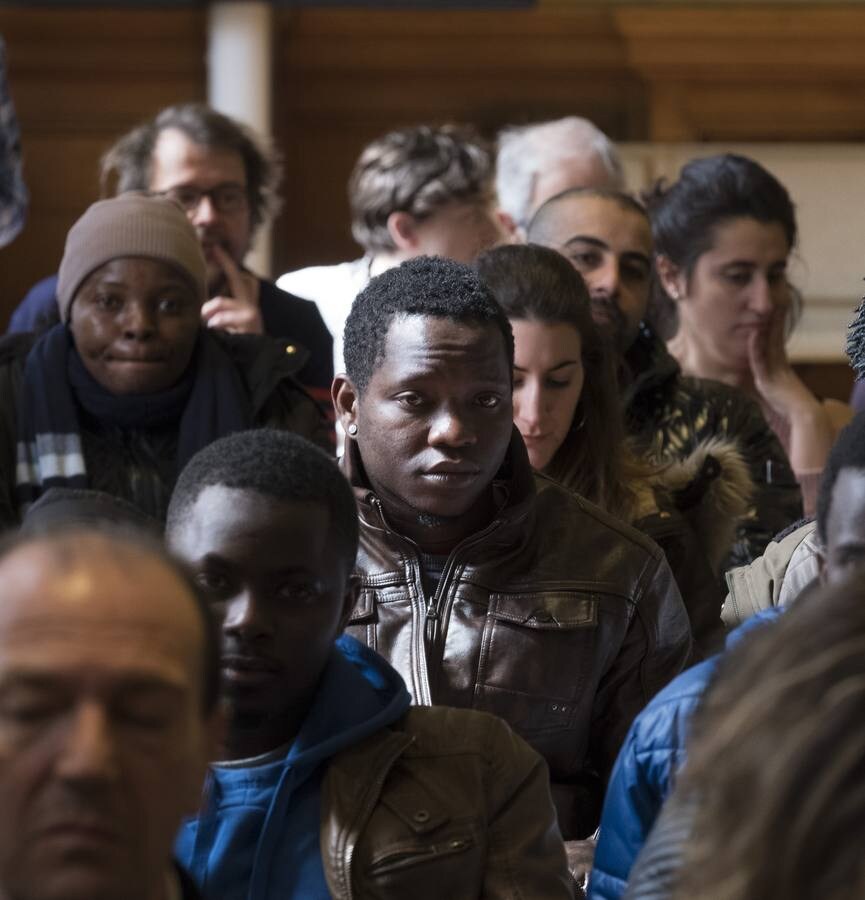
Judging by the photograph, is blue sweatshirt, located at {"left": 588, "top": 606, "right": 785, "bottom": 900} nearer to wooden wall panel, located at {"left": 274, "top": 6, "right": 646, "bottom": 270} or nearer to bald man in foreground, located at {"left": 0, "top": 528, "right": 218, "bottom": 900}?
bald man in foreground, located at {"left": 0, "top": 528, "right": 218, "bottom": 900}

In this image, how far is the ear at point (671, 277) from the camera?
133 inches

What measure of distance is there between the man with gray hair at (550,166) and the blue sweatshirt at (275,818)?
1894 millimetres

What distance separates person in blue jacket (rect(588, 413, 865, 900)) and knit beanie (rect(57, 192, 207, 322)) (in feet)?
A: 4.09

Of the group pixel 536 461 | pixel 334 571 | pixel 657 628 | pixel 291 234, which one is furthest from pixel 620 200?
pixel 291 234

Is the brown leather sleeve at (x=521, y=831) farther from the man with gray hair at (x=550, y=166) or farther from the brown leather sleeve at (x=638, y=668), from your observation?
the man with gray hair at (x=550, y=166)

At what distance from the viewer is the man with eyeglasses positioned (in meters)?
3.19

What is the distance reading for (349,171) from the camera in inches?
207

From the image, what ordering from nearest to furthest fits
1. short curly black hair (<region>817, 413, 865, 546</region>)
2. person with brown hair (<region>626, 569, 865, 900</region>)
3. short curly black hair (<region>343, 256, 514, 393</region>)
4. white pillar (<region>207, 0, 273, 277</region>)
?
person with brown hair (<region>626, 569, 865, 900</region>), short curly black hair (<region>817, 413, 865, 546</region>), short curly black hair (<region>343, 256, 514, 393</region>), white pillar (<region>207, 0, 273, 277</region>)

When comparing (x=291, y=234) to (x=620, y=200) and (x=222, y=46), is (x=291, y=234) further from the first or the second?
(x=620, y=200)

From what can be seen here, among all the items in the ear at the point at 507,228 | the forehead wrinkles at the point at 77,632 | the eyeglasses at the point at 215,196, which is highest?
the forehead wrinkles at the point at 77,632

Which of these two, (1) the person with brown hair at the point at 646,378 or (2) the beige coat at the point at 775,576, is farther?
(1) the person with brown hair at the point at 646,378

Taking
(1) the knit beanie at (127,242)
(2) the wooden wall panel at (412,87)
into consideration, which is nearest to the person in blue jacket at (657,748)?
(1) the knit beanie at (127,242)

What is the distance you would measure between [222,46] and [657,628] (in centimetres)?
295

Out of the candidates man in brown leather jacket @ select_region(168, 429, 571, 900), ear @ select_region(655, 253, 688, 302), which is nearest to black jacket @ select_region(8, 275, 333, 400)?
ear @ select_region(655, 253, 688, 302)
